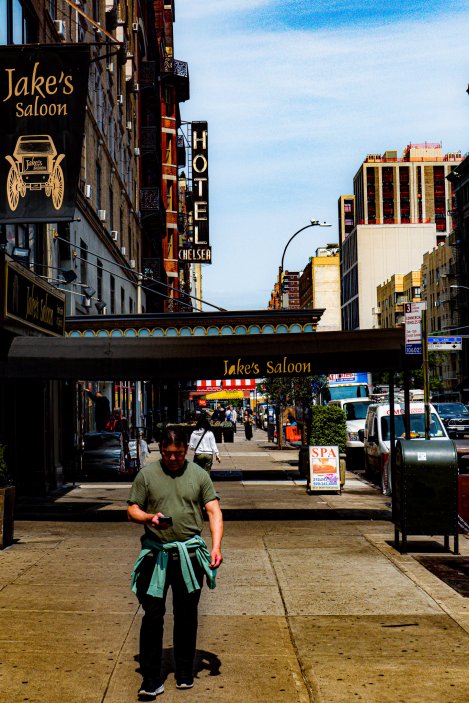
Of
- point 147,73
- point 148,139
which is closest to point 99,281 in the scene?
point 148,139

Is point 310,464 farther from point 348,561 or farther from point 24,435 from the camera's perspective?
point 348,561

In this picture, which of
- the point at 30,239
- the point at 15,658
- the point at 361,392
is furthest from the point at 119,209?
the point at 15,658

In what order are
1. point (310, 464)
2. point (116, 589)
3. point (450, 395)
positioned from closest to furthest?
point (116, 589) → point (310, 464) → point (450, 395)

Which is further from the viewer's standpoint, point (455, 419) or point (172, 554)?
point (455, 419)

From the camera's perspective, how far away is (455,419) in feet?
150

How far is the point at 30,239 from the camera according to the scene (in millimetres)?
22016

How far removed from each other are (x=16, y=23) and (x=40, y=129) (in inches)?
302

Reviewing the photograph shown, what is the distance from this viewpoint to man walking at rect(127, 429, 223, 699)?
21.1 feet

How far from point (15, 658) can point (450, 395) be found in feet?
333

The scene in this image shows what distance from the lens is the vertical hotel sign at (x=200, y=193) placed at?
75.9 m

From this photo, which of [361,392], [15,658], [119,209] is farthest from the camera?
[361,392]

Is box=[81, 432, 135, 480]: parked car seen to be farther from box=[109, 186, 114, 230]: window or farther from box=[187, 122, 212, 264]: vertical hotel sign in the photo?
box=[187, 122, 212, 264]: vertical hotel sign

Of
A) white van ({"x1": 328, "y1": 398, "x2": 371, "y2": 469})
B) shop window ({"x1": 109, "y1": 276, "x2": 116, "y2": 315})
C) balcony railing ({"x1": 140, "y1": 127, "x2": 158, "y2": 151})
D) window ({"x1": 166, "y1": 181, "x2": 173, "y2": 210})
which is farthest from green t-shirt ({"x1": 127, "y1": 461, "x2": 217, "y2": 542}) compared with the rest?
window ({"x1": 166, "y1": 181, "x2": 173, "y2": 210})

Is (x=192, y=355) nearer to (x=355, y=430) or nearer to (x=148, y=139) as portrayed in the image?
(x=355, y=430)
